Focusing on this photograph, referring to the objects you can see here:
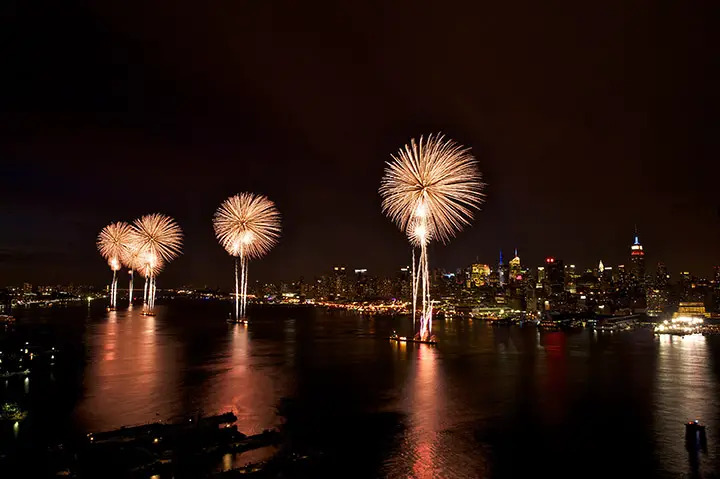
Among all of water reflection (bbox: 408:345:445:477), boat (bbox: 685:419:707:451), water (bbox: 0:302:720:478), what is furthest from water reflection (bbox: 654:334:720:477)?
water reflection (bbox: 408:345:445:477)

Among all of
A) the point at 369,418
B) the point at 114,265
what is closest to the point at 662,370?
Result: the point at 369,418

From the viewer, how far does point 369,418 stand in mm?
26328

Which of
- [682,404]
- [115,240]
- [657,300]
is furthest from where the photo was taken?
[657,300]

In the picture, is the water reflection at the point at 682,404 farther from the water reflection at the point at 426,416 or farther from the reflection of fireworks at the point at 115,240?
the reflection of fireworks at the point at 115,240

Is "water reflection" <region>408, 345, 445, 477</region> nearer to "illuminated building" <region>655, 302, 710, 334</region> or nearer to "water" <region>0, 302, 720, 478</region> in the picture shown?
"water" <region>0, 302, 720, 478</region>

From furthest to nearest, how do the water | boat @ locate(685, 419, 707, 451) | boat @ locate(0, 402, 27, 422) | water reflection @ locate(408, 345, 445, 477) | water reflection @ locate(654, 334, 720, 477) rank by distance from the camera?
boat @ locate(0, 402, 27, 422)
boat @ locate(685, 419, 707, 451)
water reflection @ locate(654, 334, 720, 477)
the water
water reflection @ locate(408, 345, 445, 477)

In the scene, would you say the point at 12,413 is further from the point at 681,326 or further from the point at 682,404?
the point at 681,326

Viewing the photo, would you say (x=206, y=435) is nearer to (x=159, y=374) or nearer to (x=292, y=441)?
(x=292, y=441)

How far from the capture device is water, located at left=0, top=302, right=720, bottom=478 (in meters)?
20.5

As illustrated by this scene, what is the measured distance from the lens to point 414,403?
97.9ft

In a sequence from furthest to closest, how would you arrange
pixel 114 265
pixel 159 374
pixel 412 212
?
pixel 114 265 < pixel 412 212 < pixel 159 374

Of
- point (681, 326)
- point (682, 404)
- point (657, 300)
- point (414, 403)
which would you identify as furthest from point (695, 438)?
point (657, 300)

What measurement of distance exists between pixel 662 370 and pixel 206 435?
4150cm

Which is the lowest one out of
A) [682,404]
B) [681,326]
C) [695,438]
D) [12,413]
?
[682,404]
